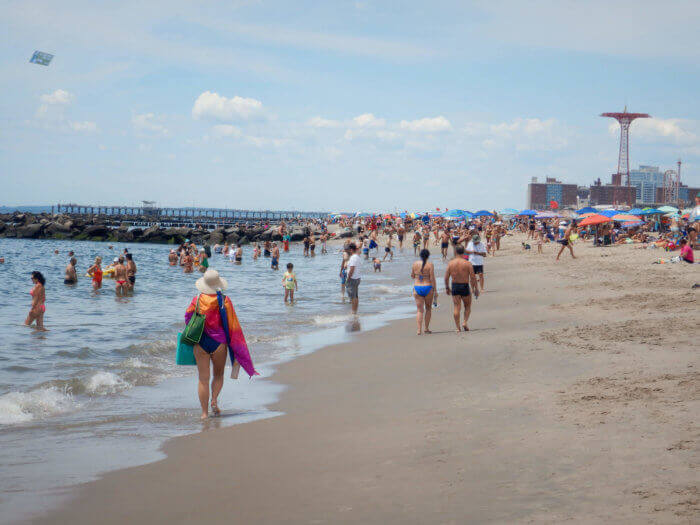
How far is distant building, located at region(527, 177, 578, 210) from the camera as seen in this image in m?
178

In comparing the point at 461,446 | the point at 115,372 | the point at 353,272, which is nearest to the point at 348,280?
the point at 353,272

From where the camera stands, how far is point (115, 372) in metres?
8.88

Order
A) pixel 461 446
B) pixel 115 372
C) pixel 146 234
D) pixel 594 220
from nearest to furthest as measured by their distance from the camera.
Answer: pixel 461 446
pixel 115 372
pixel 594 220
pixel 146 234

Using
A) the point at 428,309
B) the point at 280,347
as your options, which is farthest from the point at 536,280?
the point at 280,347

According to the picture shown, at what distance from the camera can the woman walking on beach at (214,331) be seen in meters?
6.11

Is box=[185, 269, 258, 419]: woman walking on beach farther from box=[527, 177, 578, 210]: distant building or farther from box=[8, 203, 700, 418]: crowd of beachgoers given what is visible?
box=[527, 177, 578, 210]: distant building

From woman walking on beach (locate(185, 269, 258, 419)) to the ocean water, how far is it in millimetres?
532

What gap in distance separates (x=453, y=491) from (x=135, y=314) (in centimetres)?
1382

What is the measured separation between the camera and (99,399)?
7.48 m

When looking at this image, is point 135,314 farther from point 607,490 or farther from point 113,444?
point 607,490

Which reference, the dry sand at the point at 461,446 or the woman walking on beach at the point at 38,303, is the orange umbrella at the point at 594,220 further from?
the woman walking on beach at the point at 38,303

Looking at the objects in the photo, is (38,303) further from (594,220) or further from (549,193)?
(549,193)

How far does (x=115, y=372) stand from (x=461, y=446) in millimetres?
6010

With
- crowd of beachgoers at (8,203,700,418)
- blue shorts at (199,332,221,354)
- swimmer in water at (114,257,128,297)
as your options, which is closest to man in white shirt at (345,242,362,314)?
crowd of beachgoers at (8,203,700,418)
